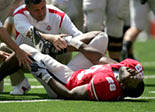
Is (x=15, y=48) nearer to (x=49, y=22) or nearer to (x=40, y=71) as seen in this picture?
(x=40, y=71)

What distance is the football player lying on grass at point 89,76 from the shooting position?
15.5 feet

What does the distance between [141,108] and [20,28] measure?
5.30 ft

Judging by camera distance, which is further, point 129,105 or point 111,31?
point 111,31

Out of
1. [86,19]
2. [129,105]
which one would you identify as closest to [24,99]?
[129,105]

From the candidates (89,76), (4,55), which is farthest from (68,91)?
(4,55)

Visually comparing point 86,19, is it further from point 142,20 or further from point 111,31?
point 142,20

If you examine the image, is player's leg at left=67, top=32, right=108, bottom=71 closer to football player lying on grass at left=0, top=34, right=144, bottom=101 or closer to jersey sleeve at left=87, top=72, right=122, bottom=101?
football player lying on grass at left=0, top=34, right=144, bottom=101

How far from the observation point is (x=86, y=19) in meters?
7.02

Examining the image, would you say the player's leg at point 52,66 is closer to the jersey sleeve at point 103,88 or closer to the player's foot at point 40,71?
the player's foot at point 40,71

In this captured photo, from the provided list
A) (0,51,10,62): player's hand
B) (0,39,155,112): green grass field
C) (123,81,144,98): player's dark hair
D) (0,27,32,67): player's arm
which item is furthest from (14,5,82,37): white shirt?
(123,81,144,98): player's dark hair

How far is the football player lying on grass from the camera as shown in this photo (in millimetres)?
4715

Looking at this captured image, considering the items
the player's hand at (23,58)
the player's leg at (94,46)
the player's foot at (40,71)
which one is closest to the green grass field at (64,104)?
the player's foot at (40,71)

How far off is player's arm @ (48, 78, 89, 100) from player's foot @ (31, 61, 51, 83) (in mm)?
47

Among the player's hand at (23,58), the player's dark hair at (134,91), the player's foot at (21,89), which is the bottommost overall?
the player's foot at (21,89)
